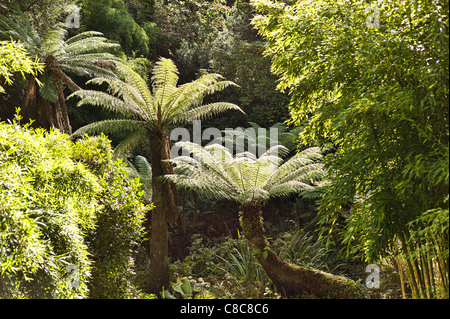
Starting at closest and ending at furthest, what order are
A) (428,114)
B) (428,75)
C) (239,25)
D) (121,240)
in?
(428,75) < (428,114) < (121,240) < (239,25)

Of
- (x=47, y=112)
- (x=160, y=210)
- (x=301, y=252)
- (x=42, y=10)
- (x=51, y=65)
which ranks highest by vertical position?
(x=42, y=10)

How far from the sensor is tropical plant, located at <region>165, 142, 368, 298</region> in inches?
176

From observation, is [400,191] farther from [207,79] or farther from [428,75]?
[207,79]

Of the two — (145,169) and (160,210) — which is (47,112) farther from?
(160,210)

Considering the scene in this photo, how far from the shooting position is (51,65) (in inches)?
249

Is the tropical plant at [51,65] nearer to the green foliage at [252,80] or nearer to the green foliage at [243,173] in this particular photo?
the green foliage at [243,173]

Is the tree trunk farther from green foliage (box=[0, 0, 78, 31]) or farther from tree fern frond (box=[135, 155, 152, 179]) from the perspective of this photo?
green foliage (box=[0, 0, 78, 31])

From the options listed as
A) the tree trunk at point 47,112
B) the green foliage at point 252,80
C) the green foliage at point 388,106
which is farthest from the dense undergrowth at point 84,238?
the green foliage at point 252,80

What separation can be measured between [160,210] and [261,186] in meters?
1.37

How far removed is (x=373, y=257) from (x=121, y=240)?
223 cm

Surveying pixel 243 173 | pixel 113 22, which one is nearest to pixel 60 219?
pixel 243 173

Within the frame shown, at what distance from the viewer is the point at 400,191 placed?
2.49 metres
